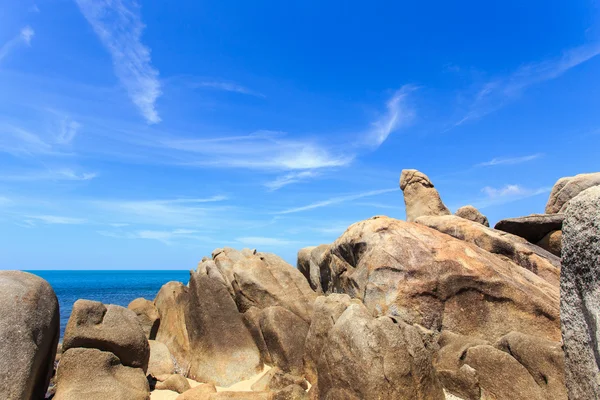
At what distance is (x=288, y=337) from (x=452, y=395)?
4.65 meters

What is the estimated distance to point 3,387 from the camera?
7641 mm

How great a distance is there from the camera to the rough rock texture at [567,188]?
835 inches

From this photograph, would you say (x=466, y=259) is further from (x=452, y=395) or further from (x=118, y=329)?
(x=118, y=329)

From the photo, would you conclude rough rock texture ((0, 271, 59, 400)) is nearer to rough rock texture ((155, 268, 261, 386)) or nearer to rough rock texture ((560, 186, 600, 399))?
rough rock texture ((155, 268, 261, 386))

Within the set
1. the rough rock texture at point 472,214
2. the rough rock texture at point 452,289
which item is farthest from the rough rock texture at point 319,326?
the rough rock texture at point 472,214

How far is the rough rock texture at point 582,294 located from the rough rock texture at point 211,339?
8536mm

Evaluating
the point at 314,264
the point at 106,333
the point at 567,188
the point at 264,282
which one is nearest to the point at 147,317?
the point at 264,282

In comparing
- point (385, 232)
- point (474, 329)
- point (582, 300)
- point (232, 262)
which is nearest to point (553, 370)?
point (474, 329)

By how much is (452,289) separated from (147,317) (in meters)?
10.6

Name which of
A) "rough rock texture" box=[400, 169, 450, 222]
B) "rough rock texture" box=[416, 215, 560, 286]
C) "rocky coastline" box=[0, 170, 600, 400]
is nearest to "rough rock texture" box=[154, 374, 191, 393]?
"rocky coastline" box=[0, 170, 600, 400]

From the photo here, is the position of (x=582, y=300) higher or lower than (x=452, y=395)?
higher

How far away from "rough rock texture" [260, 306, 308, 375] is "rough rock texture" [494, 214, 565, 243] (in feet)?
33.4

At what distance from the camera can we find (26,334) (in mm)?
8133

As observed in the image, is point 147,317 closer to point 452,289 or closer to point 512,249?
point 452,289
